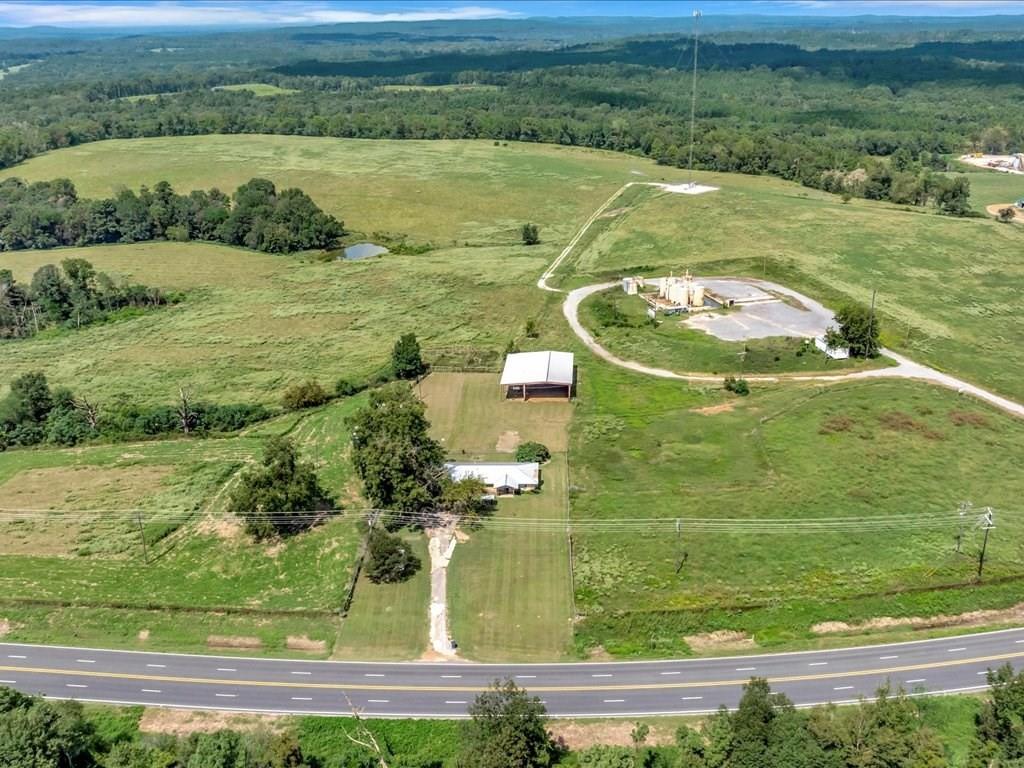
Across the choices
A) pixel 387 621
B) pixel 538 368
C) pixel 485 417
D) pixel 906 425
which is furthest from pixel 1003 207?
pixel 387 621

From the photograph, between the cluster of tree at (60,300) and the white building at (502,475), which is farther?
the cluster of tree at (60,300)

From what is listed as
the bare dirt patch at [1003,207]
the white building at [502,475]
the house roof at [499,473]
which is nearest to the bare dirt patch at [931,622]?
the white building at [502,475]

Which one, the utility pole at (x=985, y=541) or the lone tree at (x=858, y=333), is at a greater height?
the lone tree at (x=858, y=333)

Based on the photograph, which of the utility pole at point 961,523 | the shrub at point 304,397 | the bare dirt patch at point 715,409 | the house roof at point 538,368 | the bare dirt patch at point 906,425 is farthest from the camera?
the shrub at point 304,397

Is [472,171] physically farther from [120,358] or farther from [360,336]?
[120,358]

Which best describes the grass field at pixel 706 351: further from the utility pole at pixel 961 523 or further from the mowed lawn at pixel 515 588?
the mowed lawn at pixel 515 588

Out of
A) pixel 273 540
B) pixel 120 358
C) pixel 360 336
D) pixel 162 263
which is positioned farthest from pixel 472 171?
pixel 273 540
